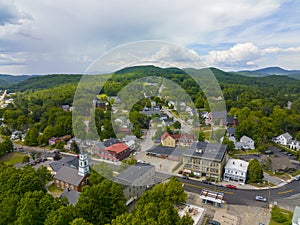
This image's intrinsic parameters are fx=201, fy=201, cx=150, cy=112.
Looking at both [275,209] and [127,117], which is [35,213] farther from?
[127,117]

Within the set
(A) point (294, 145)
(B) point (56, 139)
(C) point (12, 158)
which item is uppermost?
(A) point (294, 145)

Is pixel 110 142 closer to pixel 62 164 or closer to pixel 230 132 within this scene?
pixel 62 164

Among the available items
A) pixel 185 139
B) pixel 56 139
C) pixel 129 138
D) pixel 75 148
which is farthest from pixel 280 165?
pixel 56 139

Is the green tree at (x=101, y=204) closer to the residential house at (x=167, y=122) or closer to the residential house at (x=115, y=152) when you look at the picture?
the residential house at (x=115, y=152)

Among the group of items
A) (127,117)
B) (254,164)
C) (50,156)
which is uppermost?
(127,117)

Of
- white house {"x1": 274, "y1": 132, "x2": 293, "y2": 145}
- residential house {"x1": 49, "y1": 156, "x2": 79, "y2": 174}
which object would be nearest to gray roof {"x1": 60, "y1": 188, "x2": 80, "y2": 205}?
residential house {"x1": 49, "y1": 156, "x2": 79, "y2": 174}

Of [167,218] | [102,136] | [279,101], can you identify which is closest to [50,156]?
[102,136]

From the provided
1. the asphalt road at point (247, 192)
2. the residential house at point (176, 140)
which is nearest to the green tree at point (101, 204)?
the asphalt road at point (247, 192)
